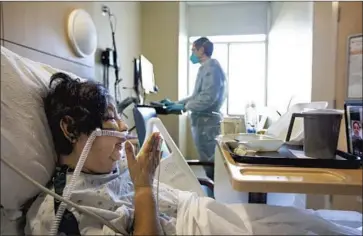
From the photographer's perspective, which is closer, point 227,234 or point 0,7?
point 227,234

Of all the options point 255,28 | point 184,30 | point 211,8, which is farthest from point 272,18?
point 184,30

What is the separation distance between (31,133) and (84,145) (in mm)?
148

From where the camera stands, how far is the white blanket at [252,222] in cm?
73

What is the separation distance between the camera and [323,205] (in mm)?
815

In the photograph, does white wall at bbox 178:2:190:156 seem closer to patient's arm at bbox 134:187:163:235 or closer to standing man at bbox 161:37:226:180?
standing man at bbox 161:37:226:180

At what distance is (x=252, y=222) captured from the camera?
76 centimetres

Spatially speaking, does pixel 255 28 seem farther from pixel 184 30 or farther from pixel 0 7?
pixel 0 7

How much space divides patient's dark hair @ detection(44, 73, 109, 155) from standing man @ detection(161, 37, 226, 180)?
1.93 m

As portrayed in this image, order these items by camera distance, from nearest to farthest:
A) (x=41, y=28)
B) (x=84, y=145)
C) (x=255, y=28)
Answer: (x=84, y=145), (x=41, y=28), (x=255, y=28)

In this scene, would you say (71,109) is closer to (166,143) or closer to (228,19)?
(166,143)

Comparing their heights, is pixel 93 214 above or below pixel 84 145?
below

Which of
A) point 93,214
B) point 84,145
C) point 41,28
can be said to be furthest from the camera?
point 41,28

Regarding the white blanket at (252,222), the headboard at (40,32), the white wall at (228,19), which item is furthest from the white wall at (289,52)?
the headboard at (40,32)

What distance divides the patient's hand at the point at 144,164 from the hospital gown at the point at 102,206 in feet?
0.27
